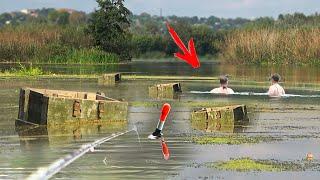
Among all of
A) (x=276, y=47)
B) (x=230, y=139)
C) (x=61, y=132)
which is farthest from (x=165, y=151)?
(x=276, y=47)

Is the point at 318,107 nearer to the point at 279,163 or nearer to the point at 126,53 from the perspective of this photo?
the point at 279,163

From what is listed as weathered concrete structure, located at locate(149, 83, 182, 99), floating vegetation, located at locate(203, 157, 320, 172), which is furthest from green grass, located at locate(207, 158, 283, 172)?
weathered concrete structure, located at locate(149, 83, 182, 99)

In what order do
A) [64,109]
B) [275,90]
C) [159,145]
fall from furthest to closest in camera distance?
[275,90]
[64,109]
[159,145]

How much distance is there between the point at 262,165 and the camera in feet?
63.6

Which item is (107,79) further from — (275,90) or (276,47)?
(276,47)

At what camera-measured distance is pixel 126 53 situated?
389ft

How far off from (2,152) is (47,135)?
3.65 metres

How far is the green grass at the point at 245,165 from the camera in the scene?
18875mm

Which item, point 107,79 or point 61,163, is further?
point 107,79

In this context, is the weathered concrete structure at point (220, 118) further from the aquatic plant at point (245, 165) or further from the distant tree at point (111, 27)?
the distant tree at point (111, 27)

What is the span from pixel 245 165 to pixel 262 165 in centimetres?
37

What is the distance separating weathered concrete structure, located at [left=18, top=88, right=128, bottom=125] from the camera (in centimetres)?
2702

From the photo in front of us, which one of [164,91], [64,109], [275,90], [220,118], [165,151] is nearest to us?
[165,151]

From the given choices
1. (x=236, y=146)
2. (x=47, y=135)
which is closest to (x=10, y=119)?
(x=47, y=135)
